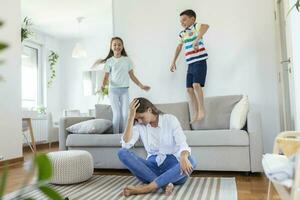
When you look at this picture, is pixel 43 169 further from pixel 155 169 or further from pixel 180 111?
pixel 180 111

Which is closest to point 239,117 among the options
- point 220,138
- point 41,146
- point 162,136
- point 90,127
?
point 220,138

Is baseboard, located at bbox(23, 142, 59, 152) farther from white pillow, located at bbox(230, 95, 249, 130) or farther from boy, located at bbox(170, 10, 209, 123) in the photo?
white pillow, located at bbox(230, 95, 249, 130)

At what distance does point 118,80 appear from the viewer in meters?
3.45

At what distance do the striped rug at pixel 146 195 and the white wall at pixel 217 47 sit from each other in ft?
4.44

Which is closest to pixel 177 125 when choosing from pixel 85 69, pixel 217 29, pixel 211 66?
pixel 211 66

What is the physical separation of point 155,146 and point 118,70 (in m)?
1.39

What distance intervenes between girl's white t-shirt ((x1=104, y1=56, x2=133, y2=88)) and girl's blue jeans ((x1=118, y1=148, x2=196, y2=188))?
131 centimetres

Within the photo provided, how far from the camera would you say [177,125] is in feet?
7.37

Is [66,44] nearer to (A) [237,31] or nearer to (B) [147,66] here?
(B) [147,66]

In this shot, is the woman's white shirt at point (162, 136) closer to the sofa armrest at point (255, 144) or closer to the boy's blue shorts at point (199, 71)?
the sofa armrest at point (255, 144)

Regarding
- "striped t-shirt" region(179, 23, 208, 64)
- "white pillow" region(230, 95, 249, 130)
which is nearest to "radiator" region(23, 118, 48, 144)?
"striped t-shirt" region(179, 23, 208, 64)

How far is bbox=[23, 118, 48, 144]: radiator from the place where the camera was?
590 cm

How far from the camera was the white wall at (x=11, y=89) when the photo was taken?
3814 mm

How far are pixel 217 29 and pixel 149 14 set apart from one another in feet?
3.03
